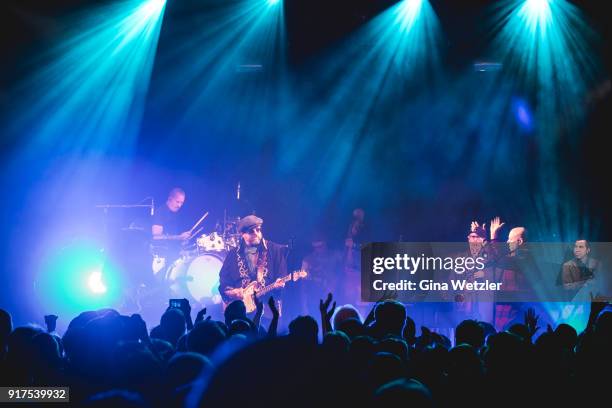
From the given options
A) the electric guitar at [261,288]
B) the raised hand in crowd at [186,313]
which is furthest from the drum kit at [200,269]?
the raised hand in crowd at [186,313]

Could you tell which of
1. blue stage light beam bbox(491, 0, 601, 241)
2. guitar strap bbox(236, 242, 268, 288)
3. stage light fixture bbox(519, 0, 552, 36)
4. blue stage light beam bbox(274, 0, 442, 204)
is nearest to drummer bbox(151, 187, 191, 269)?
guitar strap bbox(236, 242, 268, 288)

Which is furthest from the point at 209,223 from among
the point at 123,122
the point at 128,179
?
the point at 123,122

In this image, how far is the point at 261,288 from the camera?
32.5ft

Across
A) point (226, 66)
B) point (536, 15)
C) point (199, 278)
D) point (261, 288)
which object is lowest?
point (261, 288)

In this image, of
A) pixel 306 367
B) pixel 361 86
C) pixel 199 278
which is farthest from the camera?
pixel 361 86

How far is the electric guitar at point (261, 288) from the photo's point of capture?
9.80 metres

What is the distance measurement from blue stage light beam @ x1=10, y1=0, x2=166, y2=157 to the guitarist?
10.1 ft

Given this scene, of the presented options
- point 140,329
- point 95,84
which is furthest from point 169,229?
point 140,329

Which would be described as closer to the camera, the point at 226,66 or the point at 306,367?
the point at 306,367

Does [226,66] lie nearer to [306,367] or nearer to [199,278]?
[199,278]

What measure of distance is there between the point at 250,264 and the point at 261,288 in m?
0.45

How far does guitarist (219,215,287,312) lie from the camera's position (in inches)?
385

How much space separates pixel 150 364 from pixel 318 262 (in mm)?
8209

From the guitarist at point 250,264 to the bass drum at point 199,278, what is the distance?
8.0 inches
